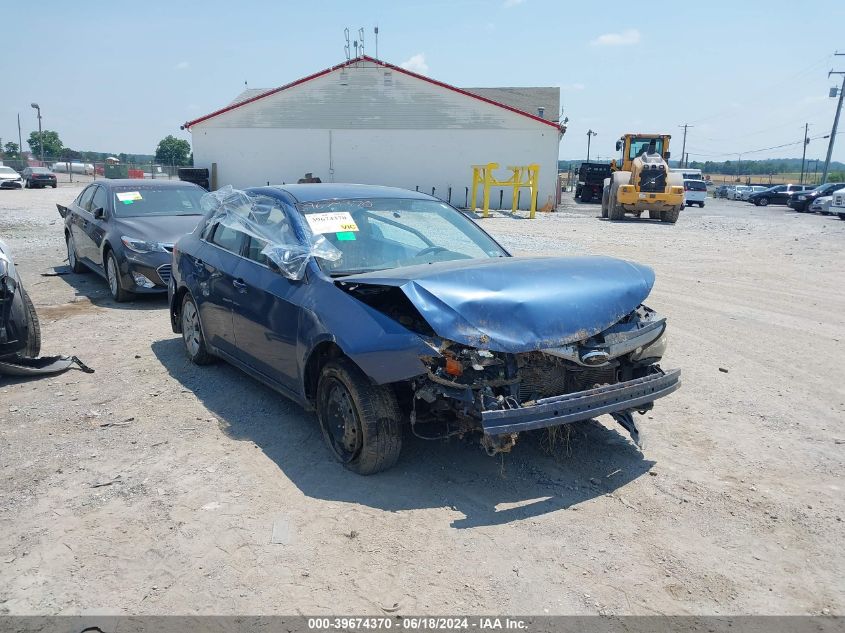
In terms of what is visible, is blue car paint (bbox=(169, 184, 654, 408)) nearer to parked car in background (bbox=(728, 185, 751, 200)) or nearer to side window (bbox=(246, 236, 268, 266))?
side window (bbox=(246, 236, 268, 266))

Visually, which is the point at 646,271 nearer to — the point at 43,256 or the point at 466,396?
the point at 466,396

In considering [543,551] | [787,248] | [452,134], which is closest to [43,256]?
[543,551]

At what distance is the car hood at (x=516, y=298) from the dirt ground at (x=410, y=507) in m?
0.95

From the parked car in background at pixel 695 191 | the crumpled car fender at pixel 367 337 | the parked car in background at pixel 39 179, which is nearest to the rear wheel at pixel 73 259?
the crumpled car fender at pixel 367 337

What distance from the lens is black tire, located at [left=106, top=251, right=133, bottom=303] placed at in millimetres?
9320

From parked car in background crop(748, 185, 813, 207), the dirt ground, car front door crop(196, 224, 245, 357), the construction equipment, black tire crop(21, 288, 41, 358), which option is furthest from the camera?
parked car in background crop(748, 185, 813, 207)

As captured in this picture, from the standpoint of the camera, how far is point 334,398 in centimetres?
445

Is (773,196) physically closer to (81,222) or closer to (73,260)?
(73,260)

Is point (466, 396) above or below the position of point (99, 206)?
below

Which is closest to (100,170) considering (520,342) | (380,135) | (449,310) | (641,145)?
Answer: (380,135)

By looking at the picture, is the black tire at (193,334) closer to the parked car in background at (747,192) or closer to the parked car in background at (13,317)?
the parked car in background at (13,317)

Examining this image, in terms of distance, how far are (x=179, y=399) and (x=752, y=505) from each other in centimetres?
429

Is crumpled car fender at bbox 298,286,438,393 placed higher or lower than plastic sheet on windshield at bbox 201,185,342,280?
lower

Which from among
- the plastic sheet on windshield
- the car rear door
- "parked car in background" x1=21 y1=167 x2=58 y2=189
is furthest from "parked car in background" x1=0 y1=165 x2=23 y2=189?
the plastic sheet on windshield
